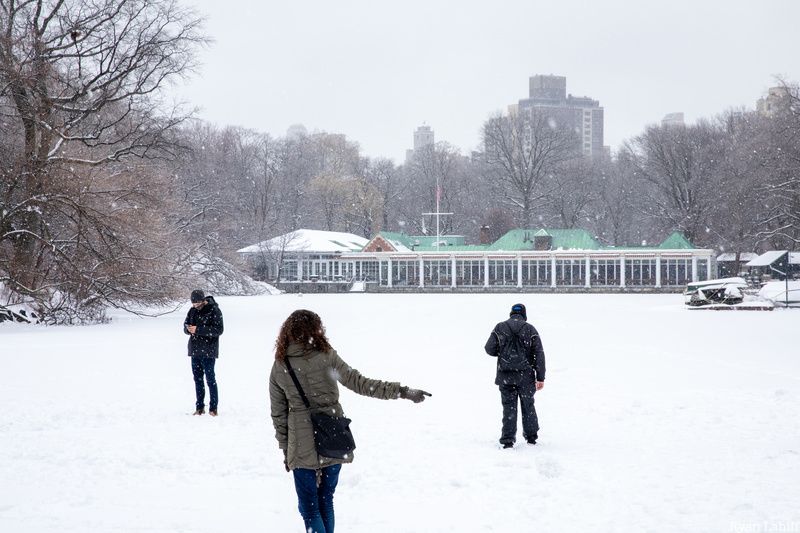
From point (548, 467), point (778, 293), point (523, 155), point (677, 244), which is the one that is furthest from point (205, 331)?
point (523, 155)

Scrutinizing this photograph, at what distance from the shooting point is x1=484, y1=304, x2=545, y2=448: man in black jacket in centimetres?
889

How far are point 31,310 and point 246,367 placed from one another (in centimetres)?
1507

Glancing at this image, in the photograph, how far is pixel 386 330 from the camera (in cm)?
2477

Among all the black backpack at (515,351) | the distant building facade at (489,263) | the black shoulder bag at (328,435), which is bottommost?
the black shoulder bag at (328,435)

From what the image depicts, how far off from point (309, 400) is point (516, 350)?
416cm

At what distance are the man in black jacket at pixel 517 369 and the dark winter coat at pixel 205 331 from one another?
3597mm

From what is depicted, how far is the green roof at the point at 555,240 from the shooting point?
6725cm

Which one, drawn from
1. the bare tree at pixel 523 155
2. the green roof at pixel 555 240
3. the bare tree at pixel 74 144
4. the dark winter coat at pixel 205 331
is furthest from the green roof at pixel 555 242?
the dark winter coat at pixel 205 331

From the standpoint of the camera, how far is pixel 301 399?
203 inches

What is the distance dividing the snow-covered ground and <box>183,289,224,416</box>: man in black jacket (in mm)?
344

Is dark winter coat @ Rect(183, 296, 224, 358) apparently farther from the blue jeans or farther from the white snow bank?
the white snow bank

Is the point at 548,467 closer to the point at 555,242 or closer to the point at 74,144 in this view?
the point at 74,144

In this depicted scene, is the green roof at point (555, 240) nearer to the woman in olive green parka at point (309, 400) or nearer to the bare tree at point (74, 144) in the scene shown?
the bare tree at point (74, 144)

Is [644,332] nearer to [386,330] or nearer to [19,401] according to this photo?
[386,330]
